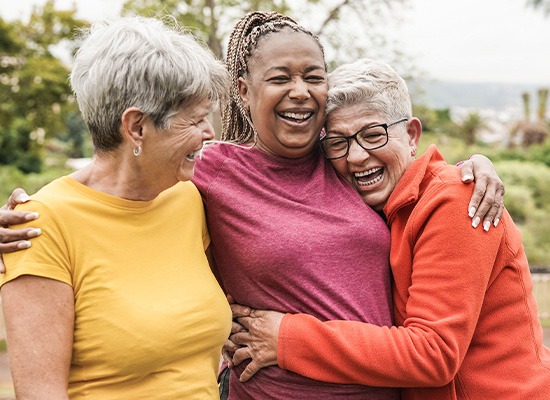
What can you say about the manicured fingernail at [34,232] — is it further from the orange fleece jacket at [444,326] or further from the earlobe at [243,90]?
the earlobe at [243,90]

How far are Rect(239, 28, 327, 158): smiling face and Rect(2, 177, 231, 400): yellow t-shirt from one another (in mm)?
501

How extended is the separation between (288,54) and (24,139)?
24.0 m

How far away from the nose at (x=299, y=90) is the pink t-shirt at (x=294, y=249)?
10.5 inches

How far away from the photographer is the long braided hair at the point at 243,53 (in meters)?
2.42

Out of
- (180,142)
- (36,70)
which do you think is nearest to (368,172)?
(180,142)

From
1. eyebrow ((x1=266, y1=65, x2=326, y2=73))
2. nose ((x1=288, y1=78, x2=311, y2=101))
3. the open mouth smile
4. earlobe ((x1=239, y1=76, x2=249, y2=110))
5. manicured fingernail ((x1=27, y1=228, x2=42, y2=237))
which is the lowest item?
manicured fingernail ((x1=27, y1=228, x2=42, y2=237))

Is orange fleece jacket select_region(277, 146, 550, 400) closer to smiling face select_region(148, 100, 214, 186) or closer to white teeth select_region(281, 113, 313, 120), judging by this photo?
white teeth select_region(281, 113, 313, 120)

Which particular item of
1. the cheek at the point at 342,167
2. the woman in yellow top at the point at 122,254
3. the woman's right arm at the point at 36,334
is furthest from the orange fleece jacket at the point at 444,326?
the woman's right arm at the point at 36,334

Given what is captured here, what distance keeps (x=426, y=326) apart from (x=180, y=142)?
37.6 inches

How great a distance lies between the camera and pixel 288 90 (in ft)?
7.74

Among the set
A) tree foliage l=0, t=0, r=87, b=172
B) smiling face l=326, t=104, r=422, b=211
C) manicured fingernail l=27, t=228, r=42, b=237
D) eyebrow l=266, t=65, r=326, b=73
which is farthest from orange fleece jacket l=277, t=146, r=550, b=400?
tree foliage l=0, t=0, r=87, b=172

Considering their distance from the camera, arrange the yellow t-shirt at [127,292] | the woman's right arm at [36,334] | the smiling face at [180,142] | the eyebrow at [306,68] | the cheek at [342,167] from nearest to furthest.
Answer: the woman's right arm at [36,334], the yellow t-shirt at [127,292], the smiling face at [180,142], the eyebrow at [306,68], the cheek at [342,167]

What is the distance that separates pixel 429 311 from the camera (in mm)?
2113

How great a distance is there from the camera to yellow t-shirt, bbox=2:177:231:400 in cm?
190
